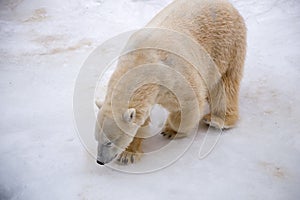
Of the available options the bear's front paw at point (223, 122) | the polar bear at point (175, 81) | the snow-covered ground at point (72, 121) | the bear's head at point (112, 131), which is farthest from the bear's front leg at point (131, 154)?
the bear's front paw at point (223, 122)

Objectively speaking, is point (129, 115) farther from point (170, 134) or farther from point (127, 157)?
point (170, 134)

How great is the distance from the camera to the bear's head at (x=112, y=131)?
2473 mm

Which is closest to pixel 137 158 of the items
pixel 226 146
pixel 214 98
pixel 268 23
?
pixel 226 146

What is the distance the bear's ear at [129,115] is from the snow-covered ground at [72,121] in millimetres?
546

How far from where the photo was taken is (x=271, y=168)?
2.79m

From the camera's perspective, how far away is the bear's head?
2.47 m

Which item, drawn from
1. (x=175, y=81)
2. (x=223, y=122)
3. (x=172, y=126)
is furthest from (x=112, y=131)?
(x=223, y=122)

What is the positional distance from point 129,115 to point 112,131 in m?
0.17

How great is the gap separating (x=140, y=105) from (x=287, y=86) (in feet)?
6.24

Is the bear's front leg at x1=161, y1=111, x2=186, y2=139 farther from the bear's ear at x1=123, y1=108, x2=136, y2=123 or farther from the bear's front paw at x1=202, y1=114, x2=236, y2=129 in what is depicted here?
the bear's ear at x1=123, y1=108, x2=136, y2=123

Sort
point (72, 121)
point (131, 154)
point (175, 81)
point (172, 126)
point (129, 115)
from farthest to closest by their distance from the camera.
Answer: point (72, 121)
point (172, 126)
point (131, 154)
point (175, 81)
point (129, 115)

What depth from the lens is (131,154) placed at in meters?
2.91

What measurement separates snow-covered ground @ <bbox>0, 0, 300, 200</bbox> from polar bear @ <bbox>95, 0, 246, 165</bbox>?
0.83 feet

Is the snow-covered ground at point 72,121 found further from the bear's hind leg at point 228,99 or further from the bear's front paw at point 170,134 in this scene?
the bear's front paw at point 170,134
